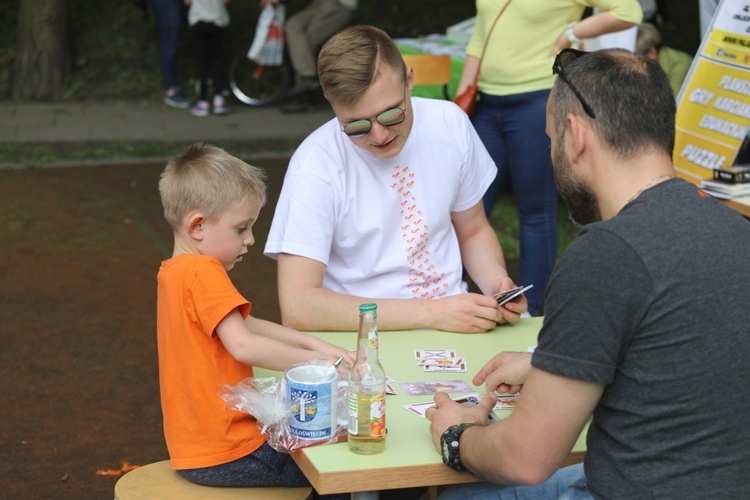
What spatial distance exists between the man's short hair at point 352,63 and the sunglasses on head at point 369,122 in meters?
0.07

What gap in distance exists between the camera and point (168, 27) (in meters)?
10.6

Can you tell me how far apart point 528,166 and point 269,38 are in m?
6.49

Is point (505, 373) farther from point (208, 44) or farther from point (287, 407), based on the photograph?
point (208, 44)

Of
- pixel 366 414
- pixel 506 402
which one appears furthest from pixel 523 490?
pixel 366 414

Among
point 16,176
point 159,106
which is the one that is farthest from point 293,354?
point 159,106

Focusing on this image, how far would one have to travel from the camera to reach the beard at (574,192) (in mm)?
2055

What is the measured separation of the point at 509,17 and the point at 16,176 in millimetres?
5246

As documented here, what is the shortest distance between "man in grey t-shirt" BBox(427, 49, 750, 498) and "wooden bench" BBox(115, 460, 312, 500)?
0.67 metres

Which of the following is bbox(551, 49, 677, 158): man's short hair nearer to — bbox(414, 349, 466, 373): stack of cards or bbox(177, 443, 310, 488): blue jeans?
bbox(414, 349, 466, 373): stack of cards

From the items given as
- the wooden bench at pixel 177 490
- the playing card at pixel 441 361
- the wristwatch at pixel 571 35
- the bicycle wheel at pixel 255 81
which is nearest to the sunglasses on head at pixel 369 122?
the playing card at pixel 441 361

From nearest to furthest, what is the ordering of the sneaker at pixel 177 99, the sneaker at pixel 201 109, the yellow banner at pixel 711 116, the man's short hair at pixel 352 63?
the man's short hair at pixel 352 63 < the yellow banner at pixel 711 116 < the sneaker at pixel 201 109 < the sneaker at pixel 177 99

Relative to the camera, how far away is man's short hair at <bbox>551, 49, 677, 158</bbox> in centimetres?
195

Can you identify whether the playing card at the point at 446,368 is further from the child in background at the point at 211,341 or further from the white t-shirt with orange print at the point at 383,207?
the white t-shirt with orange print at the point at 383,207

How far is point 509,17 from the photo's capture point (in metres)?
4.93
